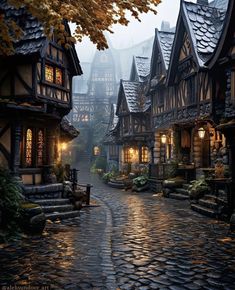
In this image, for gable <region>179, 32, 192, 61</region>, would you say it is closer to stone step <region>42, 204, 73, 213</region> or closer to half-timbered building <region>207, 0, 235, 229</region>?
A: half-timbered building <region>207, 0, 235, 229</region>

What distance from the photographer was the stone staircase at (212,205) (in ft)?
39.7

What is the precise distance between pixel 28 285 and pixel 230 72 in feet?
41.5

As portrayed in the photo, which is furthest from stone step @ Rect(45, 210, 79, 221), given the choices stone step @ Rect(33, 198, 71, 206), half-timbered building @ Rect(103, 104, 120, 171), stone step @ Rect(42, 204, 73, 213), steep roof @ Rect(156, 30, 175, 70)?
half-timbered building @ Rect(103, 104, 120, 171)

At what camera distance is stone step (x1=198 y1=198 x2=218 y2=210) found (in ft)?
42.7

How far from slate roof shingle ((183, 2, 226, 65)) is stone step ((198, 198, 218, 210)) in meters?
8.58

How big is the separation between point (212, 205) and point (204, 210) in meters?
0.40

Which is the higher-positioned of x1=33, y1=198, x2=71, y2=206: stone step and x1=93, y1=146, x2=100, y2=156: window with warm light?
x1=93, y1=146, x2=100, y2=156: window with warm light

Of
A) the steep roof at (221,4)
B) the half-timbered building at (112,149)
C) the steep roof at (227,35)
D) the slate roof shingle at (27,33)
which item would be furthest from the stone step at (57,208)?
the half-timbered building at (112,149)

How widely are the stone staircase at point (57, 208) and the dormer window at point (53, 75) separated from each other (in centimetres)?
557

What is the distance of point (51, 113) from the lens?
1502 cm

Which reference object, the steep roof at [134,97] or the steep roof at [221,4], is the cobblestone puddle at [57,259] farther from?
the steep roof at [221,4]

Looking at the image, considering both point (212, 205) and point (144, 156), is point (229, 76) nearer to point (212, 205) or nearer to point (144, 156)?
point (212, 205)

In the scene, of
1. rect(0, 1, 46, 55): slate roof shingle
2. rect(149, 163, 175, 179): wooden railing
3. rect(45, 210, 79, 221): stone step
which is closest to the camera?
rect(45, 210, 79, 221): stone step

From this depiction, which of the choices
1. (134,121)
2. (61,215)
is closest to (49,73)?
(61,215)
